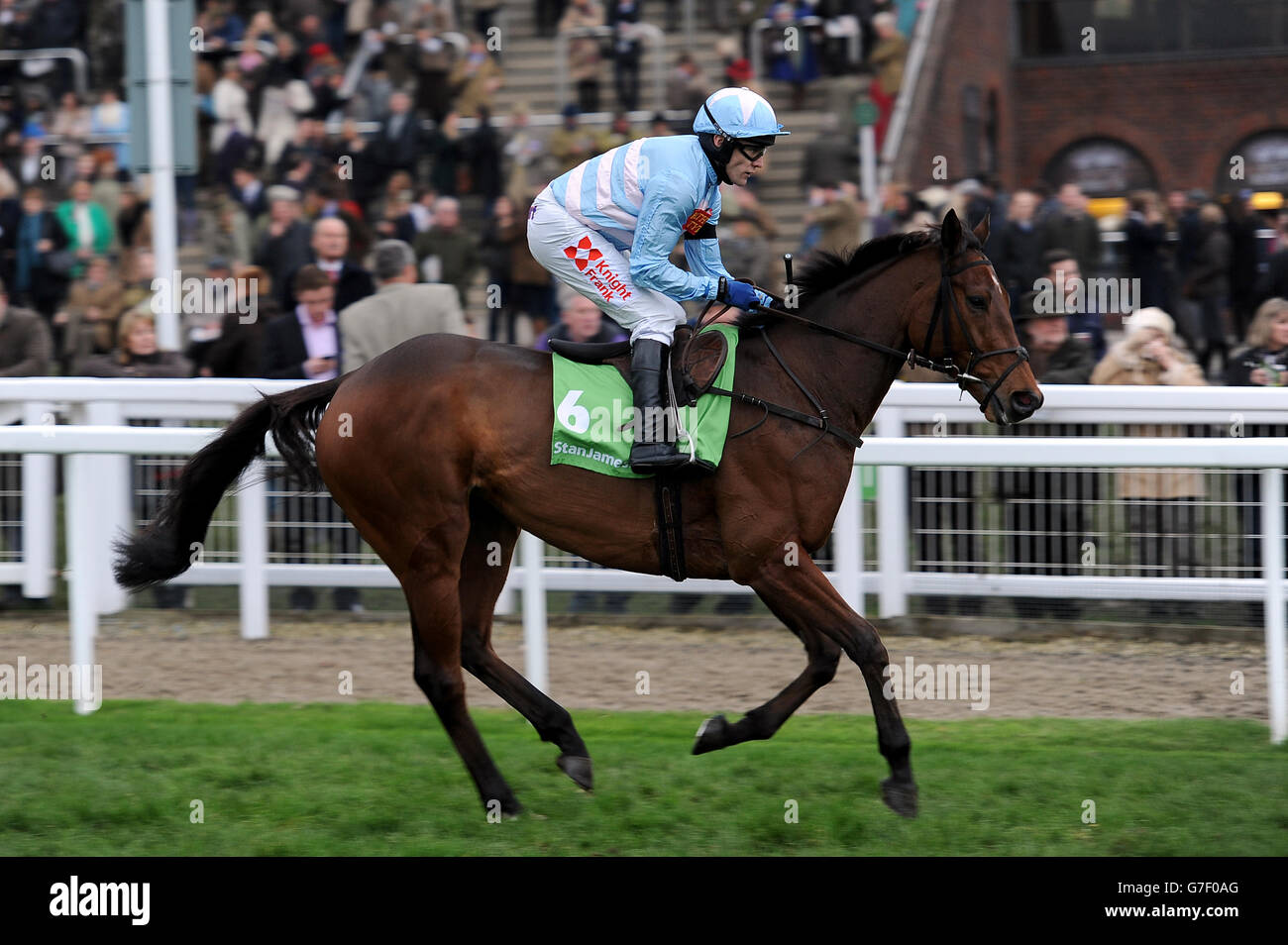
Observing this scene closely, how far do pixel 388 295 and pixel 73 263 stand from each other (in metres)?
5.23

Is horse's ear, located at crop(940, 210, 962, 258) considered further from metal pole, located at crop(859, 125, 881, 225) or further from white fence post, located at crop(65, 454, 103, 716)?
metal pole, located at crop(859, 125, 881, 225)

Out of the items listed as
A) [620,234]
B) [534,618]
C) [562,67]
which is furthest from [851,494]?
[562,67]

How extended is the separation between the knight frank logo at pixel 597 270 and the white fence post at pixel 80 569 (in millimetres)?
2151

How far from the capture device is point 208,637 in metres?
7.23

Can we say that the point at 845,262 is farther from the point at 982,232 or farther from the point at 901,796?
the point at 901,796

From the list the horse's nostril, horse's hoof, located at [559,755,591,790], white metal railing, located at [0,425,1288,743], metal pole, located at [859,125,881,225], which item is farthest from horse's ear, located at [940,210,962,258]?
metal pole, located at [859,125,881,225]

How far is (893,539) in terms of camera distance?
7.00m

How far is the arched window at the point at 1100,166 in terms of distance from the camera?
20.9 metres

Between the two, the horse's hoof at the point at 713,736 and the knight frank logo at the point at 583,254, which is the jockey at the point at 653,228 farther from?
the horse's hoof at the point at 713,736

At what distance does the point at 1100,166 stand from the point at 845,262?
682 inches

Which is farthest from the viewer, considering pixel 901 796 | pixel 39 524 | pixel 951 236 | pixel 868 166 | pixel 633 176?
pixel 868 166

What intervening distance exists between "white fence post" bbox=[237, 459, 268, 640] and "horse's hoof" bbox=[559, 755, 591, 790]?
264 cm

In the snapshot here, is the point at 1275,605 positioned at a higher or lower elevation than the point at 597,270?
lower

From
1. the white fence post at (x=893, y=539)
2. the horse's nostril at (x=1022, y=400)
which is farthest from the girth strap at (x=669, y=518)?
the white fence post at (x=893, y=539)
